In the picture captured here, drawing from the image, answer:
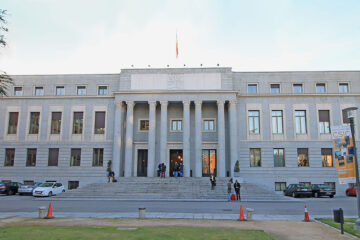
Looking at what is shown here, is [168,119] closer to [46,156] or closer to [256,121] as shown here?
[256,121]

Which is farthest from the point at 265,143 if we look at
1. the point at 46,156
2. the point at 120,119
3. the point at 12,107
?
the point at 12,107

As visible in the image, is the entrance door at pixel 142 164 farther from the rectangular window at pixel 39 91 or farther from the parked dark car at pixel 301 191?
the parked dark car at pixel 301 191

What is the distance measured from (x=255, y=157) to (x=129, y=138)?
50.5ft

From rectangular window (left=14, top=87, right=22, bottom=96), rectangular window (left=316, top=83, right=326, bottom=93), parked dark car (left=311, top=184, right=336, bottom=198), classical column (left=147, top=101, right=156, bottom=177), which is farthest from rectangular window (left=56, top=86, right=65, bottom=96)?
rectangular window (left=316, top=83, right=326, bottom=93)

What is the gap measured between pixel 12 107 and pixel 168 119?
20.5 meters

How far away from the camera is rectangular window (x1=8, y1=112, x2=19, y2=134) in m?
38.4

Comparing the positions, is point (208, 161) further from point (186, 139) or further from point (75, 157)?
point (75, 157)

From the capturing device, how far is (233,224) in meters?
12.8

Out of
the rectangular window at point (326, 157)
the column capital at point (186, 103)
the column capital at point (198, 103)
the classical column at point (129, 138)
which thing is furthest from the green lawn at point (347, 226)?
the classical column at point (129, 138)

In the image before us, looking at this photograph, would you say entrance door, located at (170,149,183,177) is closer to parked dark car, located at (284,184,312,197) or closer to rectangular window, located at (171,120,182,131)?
rectangular window, located at (171,120,182,131)

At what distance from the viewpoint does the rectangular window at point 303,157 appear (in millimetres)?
35559

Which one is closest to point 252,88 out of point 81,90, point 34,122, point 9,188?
point 81,90

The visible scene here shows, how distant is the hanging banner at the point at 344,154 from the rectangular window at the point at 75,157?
30.9 m

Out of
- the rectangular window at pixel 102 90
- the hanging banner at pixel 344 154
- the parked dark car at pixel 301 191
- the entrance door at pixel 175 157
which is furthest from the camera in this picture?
the rectangular window at pixel 102 90
